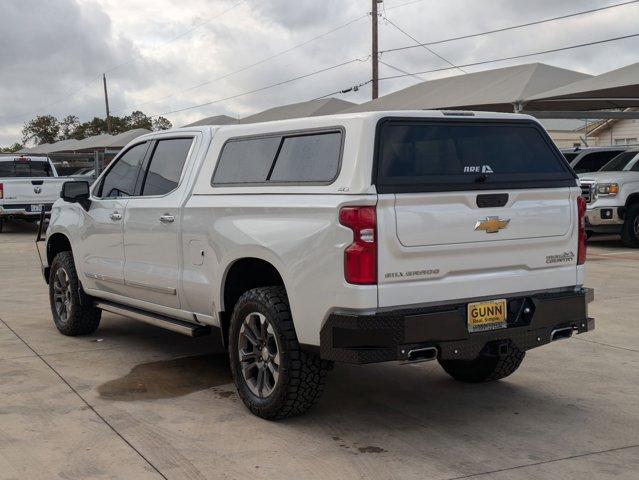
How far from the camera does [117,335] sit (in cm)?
812

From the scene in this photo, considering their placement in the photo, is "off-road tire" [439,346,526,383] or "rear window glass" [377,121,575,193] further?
"off-road tire" [439,346,526,383]

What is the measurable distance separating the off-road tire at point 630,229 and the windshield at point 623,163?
3.24 feet

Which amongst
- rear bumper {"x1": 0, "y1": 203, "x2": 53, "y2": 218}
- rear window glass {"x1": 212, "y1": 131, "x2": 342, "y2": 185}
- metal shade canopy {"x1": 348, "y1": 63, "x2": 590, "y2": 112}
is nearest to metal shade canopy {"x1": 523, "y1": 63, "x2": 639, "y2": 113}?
metal shade canopy {"x1": 348, "y1": 63, "x2": 590, "y2": 112}

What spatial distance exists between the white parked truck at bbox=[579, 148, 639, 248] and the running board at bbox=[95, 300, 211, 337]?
1070cm

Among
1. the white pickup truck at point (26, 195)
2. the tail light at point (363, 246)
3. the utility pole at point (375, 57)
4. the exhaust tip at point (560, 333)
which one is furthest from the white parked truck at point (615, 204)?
the utility pole at point (375, 57)

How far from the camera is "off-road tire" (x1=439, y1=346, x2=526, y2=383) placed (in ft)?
19.9

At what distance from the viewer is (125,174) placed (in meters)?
7.18

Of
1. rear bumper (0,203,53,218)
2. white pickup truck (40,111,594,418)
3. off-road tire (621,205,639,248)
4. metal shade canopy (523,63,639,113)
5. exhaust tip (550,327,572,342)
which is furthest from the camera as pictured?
rear bumper (0,203,53,218)

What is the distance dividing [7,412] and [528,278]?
132 inches

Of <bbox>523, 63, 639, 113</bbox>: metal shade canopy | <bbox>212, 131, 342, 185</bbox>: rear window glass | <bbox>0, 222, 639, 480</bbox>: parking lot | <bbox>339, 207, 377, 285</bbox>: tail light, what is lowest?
<bbox>0, 222, 639, 480</bbox>: parking lot

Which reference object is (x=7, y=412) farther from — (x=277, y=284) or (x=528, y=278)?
(x=528, y=278)

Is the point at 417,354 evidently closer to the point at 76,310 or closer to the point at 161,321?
the point at 161,321

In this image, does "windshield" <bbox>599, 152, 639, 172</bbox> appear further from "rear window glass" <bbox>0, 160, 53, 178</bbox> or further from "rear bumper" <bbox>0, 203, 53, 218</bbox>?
"rear window glass" <bbox>0, 160, 53, 178</bbox>

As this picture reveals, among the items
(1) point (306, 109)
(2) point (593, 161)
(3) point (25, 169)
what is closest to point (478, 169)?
(2) point (593, 161)
